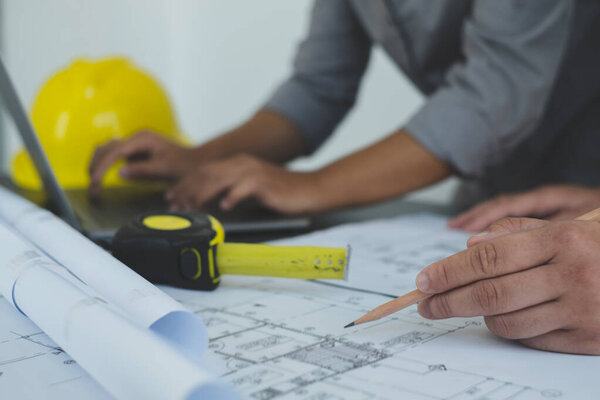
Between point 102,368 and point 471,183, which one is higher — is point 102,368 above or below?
above

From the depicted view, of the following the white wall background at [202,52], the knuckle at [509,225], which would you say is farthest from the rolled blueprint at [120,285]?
the white wall background at [202,52]

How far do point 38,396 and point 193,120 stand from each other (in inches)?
99.8

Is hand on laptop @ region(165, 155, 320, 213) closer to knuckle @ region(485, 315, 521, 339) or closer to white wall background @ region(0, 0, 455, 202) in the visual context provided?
knuckle @ region(485, 315, 521, 339)

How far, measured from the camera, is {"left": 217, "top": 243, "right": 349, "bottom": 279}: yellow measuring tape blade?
1.64 feet

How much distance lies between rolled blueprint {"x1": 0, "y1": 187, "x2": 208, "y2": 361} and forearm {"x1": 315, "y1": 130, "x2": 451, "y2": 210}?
0.42m

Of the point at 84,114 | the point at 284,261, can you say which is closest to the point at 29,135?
the point at 284,261

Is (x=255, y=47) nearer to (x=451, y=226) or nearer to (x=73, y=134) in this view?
(x=73, y=134)

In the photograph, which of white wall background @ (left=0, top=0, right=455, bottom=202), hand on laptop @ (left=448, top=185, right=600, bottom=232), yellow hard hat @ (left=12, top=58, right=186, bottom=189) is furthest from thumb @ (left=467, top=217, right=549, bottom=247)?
white wall background @ (left=0, top=0, right=455, bottom=202)

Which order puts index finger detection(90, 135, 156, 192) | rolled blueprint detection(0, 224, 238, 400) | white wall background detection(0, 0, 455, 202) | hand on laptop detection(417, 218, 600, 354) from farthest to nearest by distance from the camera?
white wall background detection(0, 0, 455, 202) → index finger detection(90, 135, 156, 192) → hand on laptop detection(417, 218, 600, 354) → rolled blueprint detection(0, 224, 238, 400)

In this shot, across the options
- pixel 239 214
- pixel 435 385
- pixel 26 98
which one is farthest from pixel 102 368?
pixel 26 98

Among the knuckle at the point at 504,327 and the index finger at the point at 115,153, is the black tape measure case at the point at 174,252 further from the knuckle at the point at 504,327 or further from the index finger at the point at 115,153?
the index finger at the point at 115,153

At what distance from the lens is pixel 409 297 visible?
1.37ft

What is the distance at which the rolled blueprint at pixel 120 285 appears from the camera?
0.36 metres

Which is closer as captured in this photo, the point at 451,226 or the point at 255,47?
the point at 451,226
